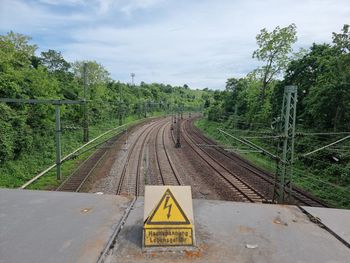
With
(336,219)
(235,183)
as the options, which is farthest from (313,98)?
(336,219)

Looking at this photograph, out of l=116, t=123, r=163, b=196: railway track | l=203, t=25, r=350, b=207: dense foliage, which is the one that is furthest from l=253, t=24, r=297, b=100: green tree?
l=116, t=123, r=163, b=196: railway track

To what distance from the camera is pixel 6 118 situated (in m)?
15.2

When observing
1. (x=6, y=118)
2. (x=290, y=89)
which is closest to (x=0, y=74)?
(x=6, y=118)

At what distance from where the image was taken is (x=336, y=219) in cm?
239

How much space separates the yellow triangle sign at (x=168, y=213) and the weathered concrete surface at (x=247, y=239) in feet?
0.58

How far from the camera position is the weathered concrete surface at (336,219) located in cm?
214

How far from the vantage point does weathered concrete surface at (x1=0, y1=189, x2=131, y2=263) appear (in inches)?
69.4

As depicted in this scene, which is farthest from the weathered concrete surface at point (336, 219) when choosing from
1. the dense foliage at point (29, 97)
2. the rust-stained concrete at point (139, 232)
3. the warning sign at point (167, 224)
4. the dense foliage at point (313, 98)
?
the dense foliage at point (29, 97)

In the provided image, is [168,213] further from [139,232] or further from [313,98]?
[313,98]

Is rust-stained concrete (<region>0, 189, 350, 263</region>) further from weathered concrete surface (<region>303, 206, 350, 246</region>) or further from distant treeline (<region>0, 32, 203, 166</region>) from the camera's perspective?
distant treeline (<region>0, 32, 203, 166</region>)

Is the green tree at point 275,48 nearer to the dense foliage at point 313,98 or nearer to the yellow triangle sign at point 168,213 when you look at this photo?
the dense foliage at point 313,98

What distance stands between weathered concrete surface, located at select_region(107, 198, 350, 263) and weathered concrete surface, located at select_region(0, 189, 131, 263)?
18 centimetres

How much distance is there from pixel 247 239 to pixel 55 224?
147cm

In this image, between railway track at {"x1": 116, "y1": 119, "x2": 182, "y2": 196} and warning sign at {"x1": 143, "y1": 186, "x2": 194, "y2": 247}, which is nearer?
warning sign at {"x1": 143, "y1": 186, "x2": 194, "y2": 247}
